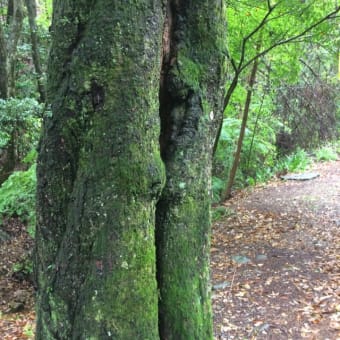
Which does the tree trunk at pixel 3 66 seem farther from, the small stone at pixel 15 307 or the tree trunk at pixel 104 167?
the tree trunk at pixel 104 167

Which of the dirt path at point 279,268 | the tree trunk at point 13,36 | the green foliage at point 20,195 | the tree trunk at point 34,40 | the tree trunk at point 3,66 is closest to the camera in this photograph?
the dirt path at point 279,268

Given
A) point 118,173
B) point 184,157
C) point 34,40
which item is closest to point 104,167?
point 118,173

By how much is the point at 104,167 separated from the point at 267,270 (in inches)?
165

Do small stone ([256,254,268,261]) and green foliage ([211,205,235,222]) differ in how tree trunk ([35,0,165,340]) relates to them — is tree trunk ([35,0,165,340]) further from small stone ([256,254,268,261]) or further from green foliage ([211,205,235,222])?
green foliage ([211,205,235,222])

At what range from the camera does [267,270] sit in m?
5.68

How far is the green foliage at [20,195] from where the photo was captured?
21.0 feet

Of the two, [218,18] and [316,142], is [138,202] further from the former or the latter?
[316,142]

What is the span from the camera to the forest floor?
4387mm

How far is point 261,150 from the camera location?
11727 mm

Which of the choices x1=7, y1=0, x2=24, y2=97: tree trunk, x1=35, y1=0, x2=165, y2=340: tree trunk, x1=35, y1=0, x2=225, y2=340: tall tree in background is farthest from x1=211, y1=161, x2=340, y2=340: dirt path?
x1=7, y1=0, x2=24, y2=97: tree trunk

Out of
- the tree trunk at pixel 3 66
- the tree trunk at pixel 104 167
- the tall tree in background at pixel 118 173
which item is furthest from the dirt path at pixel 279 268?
the tree trunk at pixel 3 66

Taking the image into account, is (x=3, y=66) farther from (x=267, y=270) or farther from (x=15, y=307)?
(x=267, y=270)

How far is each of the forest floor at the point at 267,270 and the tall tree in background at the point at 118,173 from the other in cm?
225

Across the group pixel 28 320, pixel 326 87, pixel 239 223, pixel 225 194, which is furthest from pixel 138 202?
pixel 326 87
